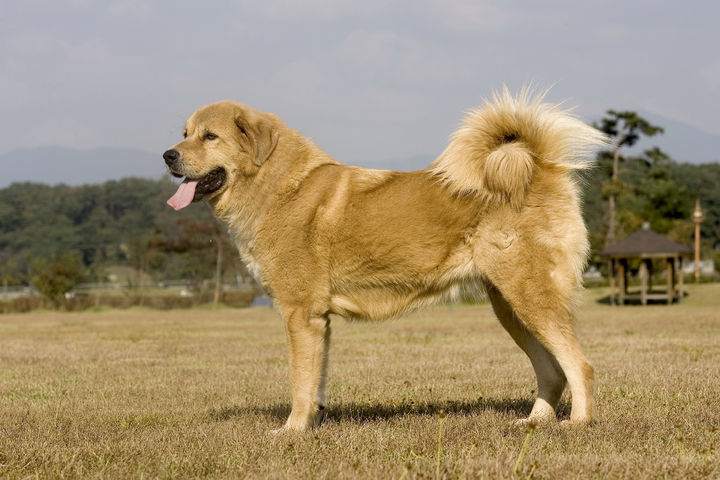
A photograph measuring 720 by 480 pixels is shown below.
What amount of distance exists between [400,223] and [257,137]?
1.35m

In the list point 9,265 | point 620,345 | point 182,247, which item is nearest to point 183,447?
point 620,345

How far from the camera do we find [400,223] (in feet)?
18.4

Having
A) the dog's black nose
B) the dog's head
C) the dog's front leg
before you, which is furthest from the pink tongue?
the dog's front leg

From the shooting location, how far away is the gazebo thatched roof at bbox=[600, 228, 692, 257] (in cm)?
3397

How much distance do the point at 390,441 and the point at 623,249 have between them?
1269 inches

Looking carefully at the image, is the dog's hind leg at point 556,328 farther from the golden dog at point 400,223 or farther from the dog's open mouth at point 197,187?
the dog's open mouth at point 197,187

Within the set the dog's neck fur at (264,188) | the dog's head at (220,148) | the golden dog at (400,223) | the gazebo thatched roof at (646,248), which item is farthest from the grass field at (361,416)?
the gazebo thatched roof at (646,248)

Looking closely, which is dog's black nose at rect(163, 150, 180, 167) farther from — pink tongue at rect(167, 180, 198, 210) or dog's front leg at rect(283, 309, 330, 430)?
dog's front leg at rect(283, 309, 330, 430)

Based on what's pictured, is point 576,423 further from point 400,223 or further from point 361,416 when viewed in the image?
point 400,223

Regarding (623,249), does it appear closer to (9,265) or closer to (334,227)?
(334,227)

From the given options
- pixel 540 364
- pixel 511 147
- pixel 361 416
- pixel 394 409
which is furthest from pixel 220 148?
pixel 540 364

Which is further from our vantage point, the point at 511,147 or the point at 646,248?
the point at 646,248

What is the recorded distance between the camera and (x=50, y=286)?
40562 mm

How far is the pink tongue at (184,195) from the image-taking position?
18.8 feet
